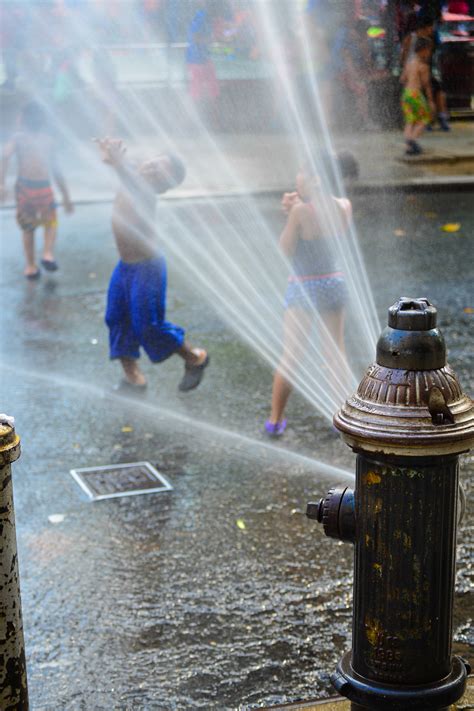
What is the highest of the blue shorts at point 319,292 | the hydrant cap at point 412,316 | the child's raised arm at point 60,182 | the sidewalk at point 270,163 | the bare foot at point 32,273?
the hydrant cap at point 412,316

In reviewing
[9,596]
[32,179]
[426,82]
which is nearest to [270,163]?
[426,82]

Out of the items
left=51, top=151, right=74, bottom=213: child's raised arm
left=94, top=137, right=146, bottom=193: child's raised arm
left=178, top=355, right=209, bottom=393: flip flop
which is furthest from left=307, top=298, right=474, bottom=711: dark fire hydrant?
left=51, top=151, right=74, bottom=213: child's raised arm

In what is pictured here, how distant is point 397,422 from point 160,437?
11.0 ft

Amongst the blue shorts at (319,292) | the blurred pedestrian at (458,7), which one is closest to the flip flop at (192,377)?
the blue shorts at (319,292)

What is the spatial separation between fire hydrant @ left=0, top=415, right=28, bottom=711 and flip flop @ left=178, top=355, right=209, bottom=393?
3687 mm

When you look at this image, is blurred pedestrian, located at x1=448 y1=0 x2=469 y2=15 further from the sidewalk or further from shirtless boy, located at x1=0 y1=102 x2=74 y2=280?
shirtless boy, located at x1=0 y1=102 x2=74 y2=280

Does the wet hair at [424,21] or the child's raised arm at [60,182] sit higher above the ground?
the wet hair at [424,21]

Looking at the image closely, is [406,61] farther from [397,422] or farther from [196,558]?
[397,422]

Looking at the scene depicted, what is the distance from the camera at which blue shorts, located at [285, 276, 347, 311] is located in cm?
588

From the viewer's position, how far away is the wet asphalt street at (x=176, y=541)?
376 cm

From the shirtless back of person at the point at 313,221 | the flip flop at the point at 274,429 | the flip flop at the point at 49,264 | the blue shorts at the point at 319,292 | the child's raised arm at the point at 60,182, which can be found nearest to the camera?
the shirtless back of person at the point at 313,221

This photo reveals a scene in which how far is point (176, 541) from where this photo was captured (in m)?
4.73

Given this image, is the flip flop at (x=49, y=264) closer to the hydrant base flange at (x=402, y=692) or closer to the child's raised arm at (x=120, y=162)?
the child's raised arm at (x=120, y=162)

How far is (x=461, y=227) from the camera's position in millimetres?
11914
